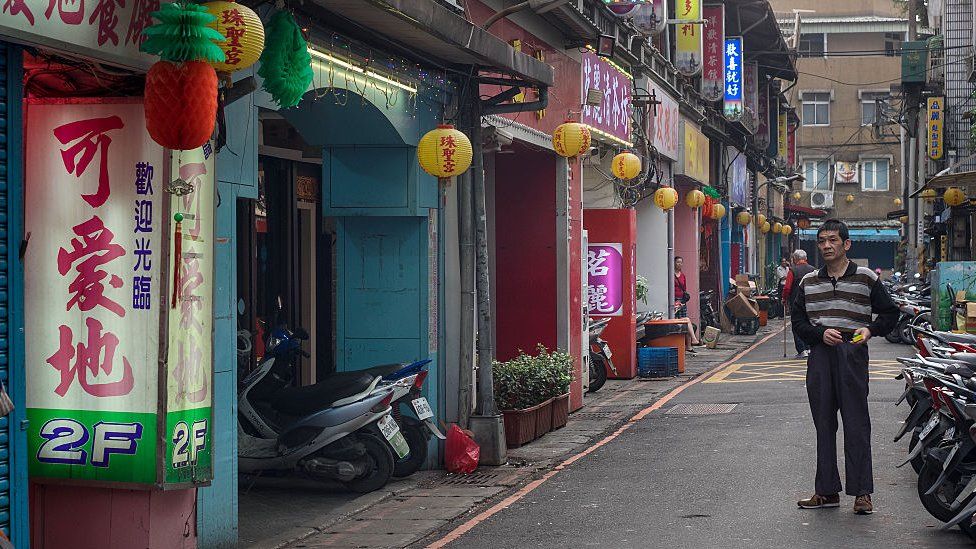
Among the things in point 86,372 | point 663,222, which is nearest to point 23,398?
point 86,372

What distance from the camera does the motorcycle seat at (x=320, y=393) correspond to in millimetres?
10016

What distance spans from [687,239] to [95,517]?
21.3 m

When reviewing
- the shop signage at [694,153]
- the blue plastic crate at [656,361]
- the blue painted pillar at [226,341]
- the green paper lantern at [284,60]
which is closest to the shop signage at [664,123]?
the shop signage at [694,153]

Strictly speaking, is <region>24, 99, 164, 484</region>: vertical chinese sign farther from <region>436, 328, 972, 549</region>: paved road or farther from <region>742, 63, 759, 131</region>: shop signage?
<region>742, 63, 759, 131</region>: shop signage

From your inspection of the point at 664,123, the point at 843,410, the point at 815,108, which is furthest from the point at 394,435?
the point at 815,108

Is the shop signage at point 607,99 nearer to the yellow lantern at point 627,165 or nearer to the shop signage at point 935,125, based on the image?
the yellow lantern at point 627,165

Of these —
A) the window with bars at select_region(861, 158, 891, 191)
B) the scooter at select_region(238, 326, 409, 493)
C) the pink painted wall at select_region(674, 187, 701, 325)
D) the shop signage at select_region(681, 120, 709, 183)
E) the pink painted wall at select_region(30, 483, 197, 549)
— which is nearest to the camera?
the pink painted wall at select_region(30, 483, 197, 549)

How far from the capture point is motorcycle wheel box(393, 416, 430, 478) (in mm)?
10680

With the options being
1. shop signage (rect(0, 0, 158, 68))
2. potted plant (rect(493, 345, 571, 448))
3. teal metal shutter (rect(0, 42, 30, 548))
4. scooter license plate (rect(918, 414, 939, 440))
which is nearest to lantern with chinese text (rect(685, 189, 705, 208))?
potted plant (rect(493, 345, 571, 448))

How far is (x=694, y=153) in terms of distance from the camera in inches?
1017

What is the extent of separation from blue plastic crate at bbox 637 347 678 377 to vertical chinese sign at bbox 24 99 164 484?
1286 cm

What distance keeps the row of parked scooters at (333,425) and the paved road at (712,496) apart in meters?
1.25

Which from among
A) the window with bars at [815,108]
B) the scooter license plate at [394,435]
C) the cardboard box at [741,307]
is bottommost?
the scooter license plate at [394,435]

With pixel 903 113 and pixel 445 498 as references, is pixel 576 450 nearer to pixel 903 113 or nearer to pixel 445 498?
pixel 445 498
